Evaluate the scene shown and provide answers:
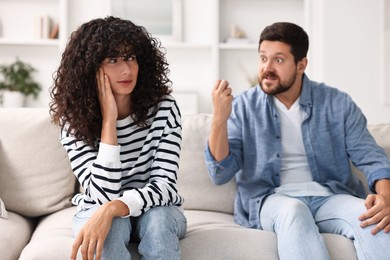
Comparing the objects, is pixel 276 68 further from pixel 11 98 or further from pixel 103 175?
pixel 11 98

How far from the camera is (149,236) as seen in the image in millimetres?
1512

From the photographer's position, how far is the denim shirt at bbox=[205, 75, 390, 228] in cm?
202

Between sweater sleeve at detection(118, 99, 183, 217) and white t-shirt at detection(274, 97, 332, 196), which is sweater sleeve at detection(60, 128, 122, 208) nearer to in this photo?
sweater sleeve at detection(118, 99, 183, 217)

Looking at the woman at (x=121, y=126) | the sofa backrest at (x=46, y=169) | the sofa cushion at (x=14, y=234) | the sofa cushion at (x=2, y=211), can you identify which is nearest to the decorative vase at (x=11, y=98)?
the sofa backrest at (x=46, y=169)

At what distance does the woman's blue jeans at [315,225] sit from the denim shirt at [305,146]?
103 mm

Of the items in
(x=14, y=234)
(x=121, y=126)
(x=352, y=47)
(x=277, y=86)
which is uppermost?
(x=352, y=47)

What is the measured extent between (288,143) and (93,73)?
2.58ft

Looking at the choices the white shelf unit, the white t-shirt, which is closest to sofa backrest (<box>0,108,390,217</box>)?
the white t-shirt

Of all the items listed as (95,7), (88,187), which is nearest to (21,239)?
(88,187)

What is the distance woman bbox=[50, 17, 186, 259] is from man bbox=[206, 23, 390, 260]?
274mm

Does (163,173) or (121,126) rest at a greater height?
(121,126)

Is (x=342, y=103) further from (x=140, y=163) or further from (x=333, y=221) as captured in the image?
(x=140, y=163)

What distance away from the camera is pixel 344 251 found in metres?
1.68

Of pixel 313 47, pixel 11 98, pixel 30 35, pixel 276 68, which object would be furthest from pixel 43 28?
pixel 276 68
